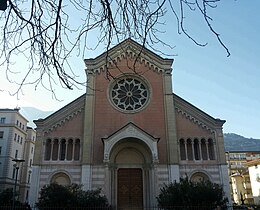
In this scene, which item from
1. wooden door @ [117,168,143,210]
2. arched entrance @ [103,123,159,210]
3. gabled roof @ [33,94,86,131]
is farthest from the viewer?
gabled roof @ [33,94,86,131]

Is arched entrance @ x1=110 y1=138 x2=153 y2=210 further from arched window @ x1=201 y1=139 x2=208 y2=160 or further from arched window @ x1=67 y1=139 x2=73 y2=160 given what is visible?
arched window @ x1=201 y1=139 x2=208 y2=160

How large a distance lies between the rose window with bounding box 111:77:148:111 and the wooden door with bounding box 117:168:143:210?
5.89 metres

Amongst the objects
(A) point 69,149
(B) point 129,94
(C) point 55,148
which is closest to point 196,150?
(B) point 129,94

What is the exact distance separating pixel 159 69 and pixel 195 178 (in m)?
10.9

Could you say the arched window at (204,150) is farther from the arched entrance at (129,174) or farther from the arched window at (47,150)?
the arched window at (47,150)

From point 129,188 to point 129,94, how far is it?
875 cm

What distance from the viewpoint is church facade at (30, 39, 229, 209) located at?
23.3m

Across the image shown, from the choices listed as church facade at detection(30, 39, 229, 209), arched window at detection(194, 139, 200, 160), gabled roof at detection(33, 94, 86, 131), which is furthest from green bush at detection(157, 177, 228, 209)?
gabled roof at detection(33, 94, 86, 131)

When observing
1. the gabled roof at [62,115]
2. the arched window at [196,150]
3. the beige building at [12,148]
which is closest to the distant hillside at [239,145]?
the beige building at [12,148]

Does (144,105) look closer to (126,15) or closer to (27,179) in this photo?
(126,15)

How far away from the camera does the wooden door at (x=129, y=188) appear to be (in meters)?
23.5

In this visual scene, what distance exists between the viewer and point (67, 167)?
23.8 metres

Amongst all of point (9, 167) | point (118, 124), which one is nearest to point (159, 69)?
point (118, 124)

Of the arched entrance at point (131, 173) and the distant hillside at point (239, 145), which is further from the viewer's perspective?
the distant hillside at point (239, 145)
